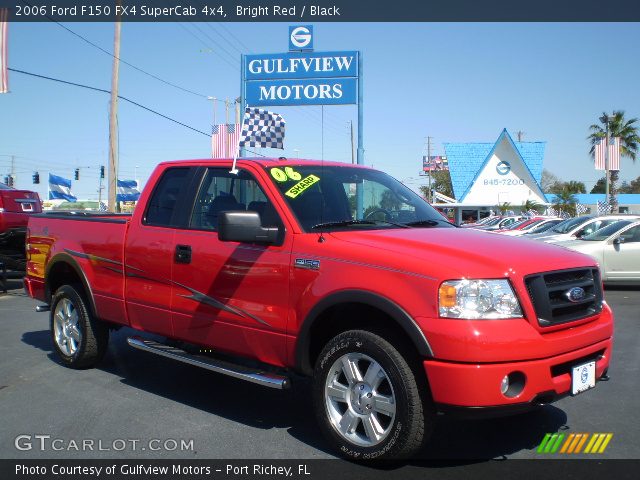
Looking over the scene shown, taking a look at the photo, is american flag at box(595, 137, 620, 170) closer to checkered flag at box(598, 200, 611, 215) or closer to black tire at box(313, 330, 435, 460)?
checkered flag at box(598, 200, 611, 215)

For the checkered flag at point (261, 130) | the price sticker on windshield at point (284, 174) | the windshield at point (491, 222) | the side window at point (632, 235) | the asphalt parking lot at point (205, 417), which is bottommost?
the asphalt parking lot at point (205, 417)

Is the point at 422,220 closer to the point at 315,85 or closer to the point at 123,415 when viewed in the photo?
the point at 123,415

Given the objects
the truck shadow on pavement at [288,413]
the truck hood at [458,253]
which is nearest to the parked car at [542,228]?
the truck shadow on pavement at [288,413]

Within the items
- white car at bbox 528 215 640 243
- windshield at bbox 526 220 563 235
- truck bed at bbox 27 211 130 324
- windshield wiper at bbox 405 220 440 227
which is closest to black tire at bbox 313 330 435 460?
windshield wiper at bbox 405 220 440 227

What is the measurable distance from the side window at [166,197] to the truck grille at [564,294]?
3024mm

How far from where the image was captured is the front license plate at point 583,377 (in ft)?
11.8

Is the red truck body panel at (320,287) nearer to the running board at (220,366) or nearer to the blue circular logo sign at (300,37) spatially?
the running board at (220,366)

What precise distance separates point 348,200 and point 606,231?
9936 millimetres

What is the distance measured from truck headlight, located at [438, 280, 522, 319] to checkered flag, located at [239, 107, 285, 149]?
2.58m

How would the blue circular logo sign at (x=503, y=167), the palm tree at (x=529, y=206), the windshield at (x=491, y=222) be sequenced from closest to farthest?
the windshield at (x=491, y=222) < the palm tree at (x=529, y=206) < the blue circular logo sign at (x=503, y=167)

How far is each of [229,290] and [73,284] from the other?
261 cm

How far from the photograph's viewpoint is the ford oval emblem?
146 inches

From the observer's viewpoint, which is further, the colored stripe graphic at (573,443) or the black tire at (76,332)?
the black tire at (76,332)

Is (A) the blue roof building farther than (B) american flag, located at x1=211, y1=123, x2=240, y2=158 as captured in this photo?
Yes
